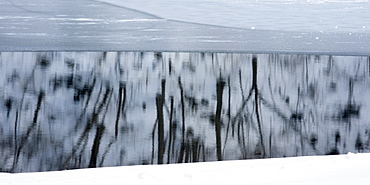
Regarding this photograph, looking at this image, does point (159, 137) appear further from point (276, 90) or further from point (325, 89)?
point (325, 89)

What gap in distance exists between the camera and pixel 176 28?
3.99 feet

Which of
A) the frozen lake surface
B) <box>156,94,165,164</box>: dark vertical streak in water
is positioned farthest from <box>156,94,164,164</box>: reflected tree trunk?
the frozen lake surface

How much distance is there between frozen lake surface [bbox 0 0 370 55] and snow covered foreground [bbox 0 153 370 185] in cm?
40

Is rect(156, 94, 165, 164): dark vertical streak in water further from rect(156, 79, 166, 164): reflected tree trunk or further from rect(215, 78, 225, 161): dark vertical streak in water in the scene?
rect(215, 78, 225, 161): dark vertical streak in water

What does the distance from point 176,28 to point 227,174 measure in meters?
0.53

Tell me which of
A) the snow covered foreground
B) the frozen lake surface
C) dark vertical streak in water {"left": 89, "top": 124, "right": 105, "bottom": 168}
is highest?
the frozen lake surface

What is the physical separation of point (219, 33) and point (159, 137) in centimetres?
42

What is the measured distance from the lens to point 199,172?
3.75 feet

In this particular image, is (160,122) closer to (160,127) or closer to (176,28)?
(160,127)

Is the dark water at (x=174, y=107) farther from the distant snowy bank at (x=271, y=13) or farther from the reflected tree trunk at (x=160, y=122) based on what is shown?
the distant snowy bank at (x=271, y=13)

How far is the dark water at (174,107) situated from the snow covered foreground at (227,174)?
0.04 meters

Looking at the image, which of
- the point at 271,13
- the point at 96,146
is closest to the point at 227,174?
the point at 96,146

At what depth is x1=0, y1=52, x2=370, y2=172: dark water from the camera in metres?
1.14

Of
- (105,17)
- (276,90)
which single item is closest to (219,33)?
(276,90)
